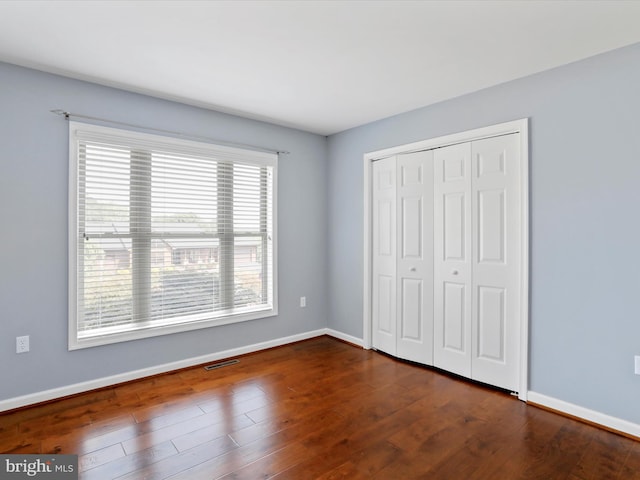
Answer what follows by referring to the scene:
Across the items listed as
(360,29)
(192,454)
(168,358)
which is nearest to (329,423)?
(192,454)

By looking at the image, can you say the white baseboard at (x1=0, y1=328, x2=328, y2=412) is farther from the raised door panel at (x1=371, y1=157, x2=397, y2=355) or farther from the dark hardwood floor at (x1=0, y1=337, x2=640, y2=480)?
the raised door panel at (x1=371, y1=157, x2=397, y2=355)

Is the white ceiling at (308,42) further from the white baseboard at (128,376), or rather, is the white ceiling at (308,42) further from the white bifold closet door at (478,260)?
the white baseboard at (128,376)

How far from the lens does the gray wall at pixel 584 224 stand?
7.36 feet

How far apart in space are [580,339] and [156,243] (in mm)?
3486

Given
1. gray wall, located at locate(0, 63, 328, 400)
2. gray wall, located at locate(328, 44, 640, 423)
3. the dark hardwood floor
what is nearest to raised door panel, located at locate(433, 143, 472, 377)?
the dark hardwood floor

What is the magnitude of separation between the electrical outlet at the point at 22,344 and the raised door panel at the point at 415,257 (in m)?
3.20

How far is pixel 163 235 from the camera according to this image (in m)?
3.21

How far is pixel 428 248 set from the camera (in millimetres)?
3391

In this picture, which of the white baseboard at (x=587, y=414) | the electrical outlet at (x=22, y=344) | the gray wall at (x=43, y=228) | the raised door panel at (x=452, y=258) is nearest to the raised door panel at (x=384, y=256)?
the raised door panel at (x=452, y=258)

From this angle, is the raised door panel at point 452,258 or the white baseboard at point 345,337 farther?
the white baseboard at point 345,337

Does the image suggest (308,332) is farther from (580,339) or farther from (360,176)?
(580,339)

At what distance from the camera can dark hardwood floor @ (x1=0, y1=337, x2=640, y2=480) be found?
6.26ft

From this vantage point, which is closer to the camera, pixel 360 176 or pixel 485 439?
pixel 485 439

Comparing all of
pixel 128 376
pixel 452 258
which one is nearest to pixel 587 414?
pixel 452 258
